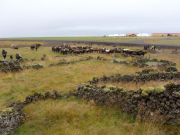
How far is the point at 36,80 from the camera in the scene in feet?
37.6

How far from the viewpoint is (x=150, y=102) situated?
5344mm

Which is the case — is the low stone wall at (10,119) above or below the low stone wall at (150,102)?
below

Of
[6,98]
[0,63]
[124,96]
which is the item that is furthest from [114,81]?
[0,63]

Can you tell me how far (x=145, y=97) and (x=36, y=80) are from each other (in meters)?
9.70

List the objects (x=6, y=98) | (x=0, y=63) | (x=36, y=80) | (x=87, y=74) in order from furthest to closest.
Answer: (x=0, y=63) < (x=87, y=74) < (x=36, y=80) < (x=6, y=98)

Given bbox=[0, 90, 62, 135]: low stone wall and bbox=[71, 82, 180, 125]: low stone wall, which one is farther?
bbox=[0, 90, 62, 135]: low stone wall

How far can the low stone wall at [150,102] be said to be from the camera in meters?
4.85

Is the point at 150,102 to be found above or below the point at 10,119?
above

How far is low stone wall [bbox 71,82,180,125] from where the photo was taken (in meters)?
4.85

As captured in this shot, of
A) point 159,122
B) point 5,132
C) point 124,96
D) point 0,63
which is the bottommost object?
point 5,132

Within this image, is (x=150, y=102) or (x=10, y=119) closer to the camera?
(x=150, y=102)

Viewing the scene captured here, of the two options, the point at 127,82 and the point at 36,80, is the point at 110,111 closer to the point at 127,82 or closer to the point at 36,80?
the point at 127,82

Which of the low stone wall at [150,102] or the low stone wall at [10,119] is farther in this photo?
the low stone wall at [10,119]

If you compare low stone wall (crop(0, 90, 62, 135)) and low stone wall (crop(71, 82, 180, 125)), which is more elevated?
low stone wall (crop(71, 82, 180, 125))
